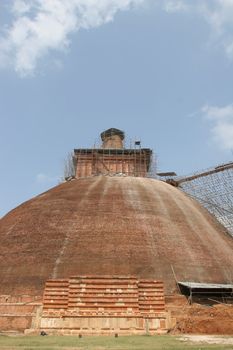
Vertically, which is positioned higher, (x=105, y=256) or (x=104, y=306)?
(x=105, y=256)

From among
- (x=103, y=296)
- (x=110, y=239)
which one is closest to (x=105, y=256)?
(x=110, y=239)

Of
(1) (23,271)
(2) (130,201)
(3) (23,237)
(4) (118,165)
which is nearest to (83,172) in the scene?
(4) (118,165)

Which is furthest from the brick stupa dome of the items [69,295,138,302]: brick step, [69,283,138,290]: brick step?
[69,295,138,302]: brick step

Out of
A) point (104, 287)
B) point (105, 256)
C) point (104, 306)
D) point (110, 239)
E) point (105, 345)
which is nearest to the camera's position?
point (105, 345)

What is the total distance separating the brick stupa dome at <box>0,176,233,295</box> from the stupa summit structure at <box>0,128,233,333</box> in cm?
6

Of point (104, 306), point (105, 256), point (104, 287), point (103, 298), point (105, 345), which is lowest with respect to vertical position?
point (105, 345)

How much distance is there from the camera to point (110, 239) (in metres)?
22.2

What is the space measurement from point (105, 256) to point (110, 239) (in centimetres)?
132

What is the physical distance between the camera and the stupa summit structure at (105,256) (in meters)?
18.3

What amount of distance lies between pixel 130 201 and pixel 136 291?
8077 millimetres

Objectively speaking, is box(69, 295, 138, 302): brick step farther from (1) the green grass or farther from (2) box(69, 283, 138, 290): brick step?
(1) the green grass

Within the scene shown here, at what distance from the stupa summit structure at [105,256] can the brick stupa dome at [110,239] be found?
6 centimetres

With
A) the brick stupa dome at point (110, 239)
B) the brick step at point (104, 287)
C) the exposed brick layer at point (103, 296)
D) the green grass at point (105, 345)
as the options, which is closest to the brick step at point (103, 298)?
the exposed brick layer at point (103, 296)

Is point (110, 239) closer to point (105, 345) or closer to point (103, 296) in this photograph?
point (103, 296)
